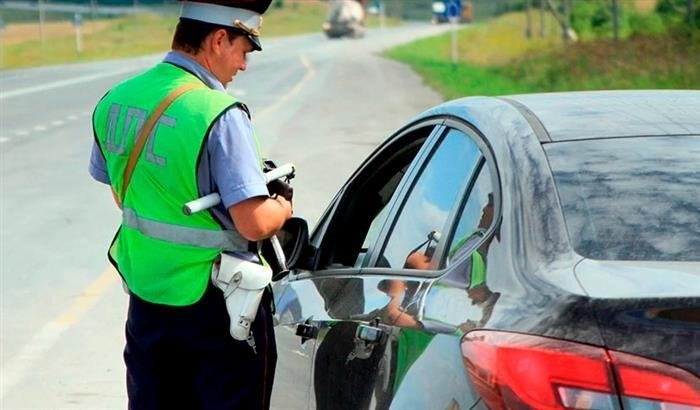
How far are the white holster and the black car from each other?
7.7 inches

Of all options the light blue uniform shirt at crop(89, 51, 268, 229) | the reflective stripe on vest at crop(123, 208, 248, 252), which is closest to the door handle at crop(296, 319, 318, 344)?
the reflective stripe on vest at crop(123, 208, 248, 252)

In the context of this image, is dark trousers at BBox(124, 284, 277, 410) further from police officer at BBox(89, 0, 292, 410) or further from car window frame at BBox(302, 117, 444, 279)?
car window frame at BBox(302, 117, 444, 279)

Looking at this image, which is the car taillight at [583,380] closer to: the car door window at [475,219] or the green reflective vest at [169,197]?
the car door window at [475,219]

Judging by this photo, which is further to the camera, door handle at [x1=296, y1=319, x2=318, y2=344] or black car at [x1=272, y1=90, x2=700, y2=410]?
door handle at [x1=296, y1=319, x2=318, y2=344]

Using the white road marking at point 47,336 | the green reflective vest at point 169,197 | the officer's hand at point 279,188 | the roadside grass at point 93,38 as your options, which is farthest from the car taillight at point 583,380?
the roadside grass at point 93,38

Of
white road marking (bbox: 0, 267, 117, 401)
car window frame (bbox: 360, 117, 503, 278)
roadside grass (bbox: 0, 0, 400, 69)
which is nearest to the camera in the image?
car window frame (bbox: 360, 117, 503, 278)

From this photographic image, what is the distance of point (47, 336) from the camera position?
28.8ft

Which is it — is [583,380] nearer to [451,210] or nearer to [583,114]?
[451,210]

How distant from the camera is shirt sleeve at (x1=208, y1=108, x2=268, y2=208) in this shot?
4316 mm

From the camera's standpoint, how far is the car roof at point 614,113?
152 inches

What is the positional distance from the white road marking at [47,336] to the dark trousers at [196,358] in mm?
3026

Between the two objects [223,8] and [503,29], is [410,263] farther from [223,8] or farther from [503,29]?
[503,29]

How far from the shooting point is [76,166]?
18672 millimetres

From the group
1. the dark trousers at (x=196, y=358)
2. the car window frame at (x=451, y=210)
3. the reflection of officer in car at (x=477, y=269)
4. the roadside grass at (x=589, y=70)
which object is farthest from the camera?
the roadside grass at (x=589, y=70)
